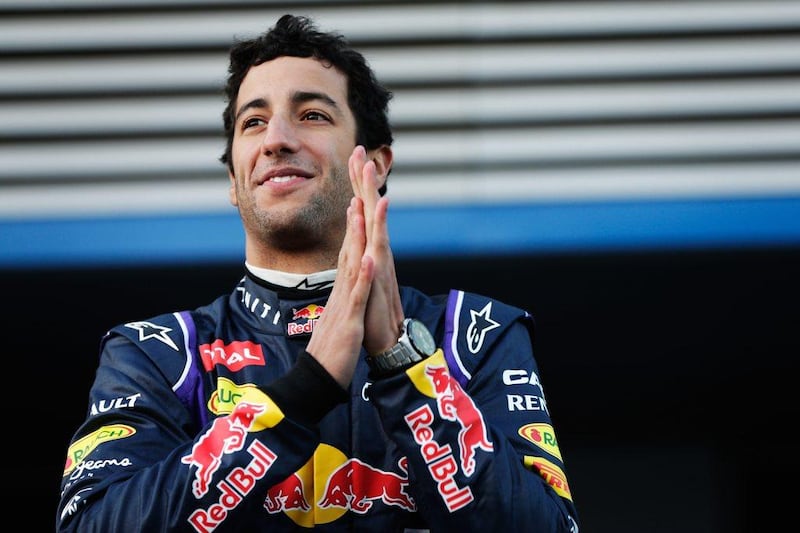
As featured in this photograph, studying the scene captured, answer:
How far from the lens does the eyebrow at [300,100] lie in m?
2.96

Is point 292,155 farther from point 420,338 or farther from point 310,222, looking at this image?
point 420,338

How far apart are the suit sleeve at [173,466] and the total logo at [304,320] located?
1.16 feet

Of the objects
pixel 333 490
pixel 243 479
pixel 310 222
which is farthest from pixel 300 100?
pixel 243 479

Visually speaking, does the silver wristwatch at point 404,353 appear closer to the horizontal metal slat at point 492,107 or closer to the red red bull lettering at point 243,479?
the red red bull lettering at point 243,479

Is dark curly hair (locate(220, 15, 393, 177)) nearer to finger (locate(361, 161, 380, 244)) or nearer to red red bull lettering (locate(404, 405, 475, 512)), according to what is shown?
finger (locate(361, 161, 380, 244))

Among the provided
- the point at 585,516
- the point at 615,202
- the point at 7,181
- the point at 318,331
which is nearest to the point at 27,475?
the point at 7,181

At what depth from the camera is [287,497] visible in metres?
2.46

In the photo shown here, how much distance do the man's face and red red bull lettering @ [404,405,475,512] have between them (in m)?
0.72

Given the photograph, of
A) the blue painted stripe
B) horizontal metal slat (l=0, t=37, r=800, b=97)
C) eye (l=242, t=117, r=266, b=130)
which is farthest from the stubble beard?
horizontal metal slat (l=0, t=37, r=800, b=97)

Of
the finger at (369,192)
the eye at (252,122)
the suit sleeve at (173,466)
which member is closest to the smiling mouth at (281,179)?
→ the eye at (252,122)

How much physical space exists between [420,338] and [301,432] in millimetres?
307

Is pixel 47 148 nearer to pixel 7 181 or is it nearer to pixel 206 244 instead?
pixel 7 181

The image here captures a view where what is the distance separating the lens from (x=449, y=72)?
437 centimetres

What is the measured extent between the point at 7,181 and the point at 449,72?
168 centimetres
